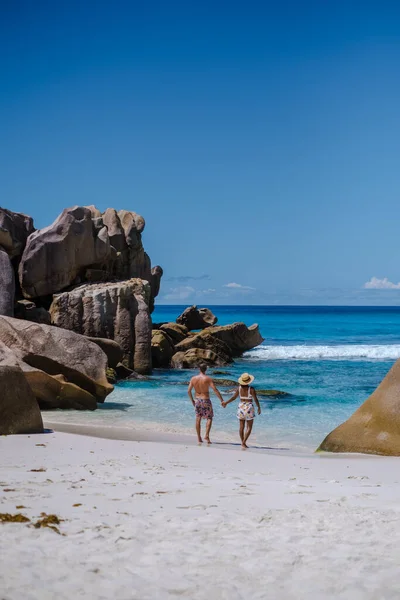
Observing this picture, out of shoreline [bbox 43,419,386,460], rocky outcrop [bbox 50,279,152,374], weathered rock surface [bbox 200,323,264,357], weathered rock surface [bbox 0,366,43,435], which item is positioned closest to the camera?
weathered rock surface [bbox 0,366,43,435]

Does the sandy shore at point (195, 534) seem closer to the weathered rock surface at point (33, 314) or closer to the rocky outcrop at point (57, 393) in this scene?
the rocky outcrop at point (57, 393)

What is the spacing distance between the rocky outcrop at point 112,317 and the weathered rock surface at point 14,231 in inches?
122

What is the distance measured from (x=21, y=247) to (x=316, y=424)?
16.8m

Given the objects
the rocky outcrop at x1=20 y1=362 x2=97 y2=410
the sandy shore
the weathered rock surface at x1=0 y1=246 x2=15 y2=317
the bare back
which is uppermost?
the weathered rock surface at x1=0 y1=246 x2=15 y2=317

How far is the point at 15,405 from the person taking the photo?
412 inches

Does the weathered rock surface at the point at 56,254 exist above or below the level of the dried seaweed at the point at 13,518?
above

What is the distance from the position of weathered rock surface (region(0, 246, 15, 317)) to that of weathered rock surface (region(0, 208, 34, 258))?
7.64 ft

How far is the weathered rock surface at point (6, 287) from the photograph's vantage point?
2325 cm

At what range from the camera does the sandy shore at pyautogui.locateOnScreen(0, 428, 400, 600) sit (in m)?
3.84

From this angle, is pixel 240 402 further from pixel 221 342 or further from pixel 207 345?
pixel 221 342

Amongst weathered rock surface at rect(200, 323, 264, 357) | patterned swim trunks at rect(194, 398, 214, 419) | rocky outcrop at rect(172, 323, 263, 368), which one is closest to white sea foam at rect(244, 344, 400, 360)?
weathered rock surface at rect(200, 323, 264, 357)

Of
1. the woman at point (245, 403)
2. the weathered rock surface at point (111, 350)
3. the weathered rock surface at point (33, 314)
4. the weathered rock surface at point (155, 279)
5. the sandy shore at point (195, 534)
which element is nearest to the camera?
the sandy shore at point (195, 534)

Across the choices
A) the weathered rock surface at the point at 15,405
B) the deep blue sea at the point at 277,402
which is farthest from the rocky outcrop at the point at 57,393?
the weathered rock surface at the point at 15,405

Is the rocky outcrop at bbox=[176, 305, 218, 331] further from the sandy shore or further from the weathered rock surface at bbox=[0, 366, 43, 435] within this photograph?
the sandy shore
